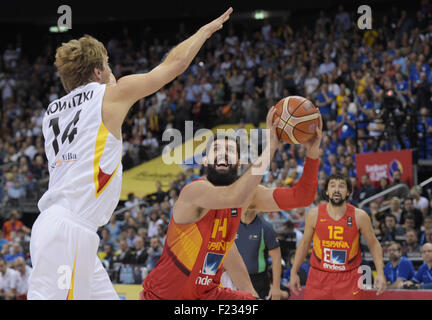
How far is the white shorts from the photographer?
3.80 meters

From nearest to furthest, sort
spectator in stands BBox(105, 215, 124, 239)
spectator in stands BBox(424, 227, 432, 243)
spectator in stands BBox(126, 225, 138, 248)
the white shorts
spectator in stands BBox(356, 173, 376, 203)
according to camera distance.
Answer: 1. the white shorts
2. spectator in stands BBox(424, 227, 432, 243)
3. spectator in stands BBox(356, 173, 376, 203)
4. spectator in stands BBox(126, 225, 138, 248)
5. spectator in stands BBox(105, 215, 124, 239)

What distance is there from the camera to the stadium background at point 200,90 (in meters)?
12.8

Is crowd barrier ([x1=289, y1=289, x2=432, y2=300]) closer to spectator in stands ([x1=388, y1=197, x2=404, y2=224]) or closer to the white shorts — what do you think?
spectator in stands ([x1=388, y1=197, x2=404, y2=224])

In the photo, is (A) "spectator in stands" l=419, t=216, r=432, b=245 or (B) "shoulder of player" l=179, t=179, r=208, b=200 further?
(A) "spectator in stands" l=419, t=216, r=432, b=245

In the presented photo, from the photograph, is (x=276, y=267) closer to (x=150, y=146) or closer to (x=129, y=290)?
(x=129, y=290)

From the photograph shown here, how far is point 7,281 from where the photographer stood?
449 inches

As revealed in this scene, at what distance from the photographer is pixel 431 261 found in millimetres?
8523

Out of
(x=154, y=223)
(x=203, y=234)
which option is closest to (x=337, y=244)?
(x=203, y=234)

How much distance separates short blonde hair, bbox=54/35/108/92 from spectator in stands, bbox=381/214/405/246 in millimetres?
7295

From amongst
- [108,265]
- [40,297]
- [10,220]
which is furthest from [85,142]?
[10,220]

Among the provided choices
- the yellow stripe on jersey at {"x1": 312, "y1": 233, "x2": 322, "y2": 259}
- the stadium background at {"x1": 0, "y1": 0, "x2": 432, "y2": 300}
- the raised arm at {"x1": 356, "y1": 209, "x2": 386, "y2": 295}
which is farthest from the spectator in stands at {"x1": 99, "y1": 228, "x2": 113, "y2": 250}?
the raised arm at {"x1": 356, "y1": 209, "x2": 386, "y2": 295}

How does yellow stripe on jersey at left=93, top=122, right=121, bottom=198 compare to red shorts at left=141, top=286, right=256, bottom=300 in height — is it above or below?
above

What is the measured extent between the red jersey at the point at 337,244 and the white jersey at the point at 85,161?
3.77m

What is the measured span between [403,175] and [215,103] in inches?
286
